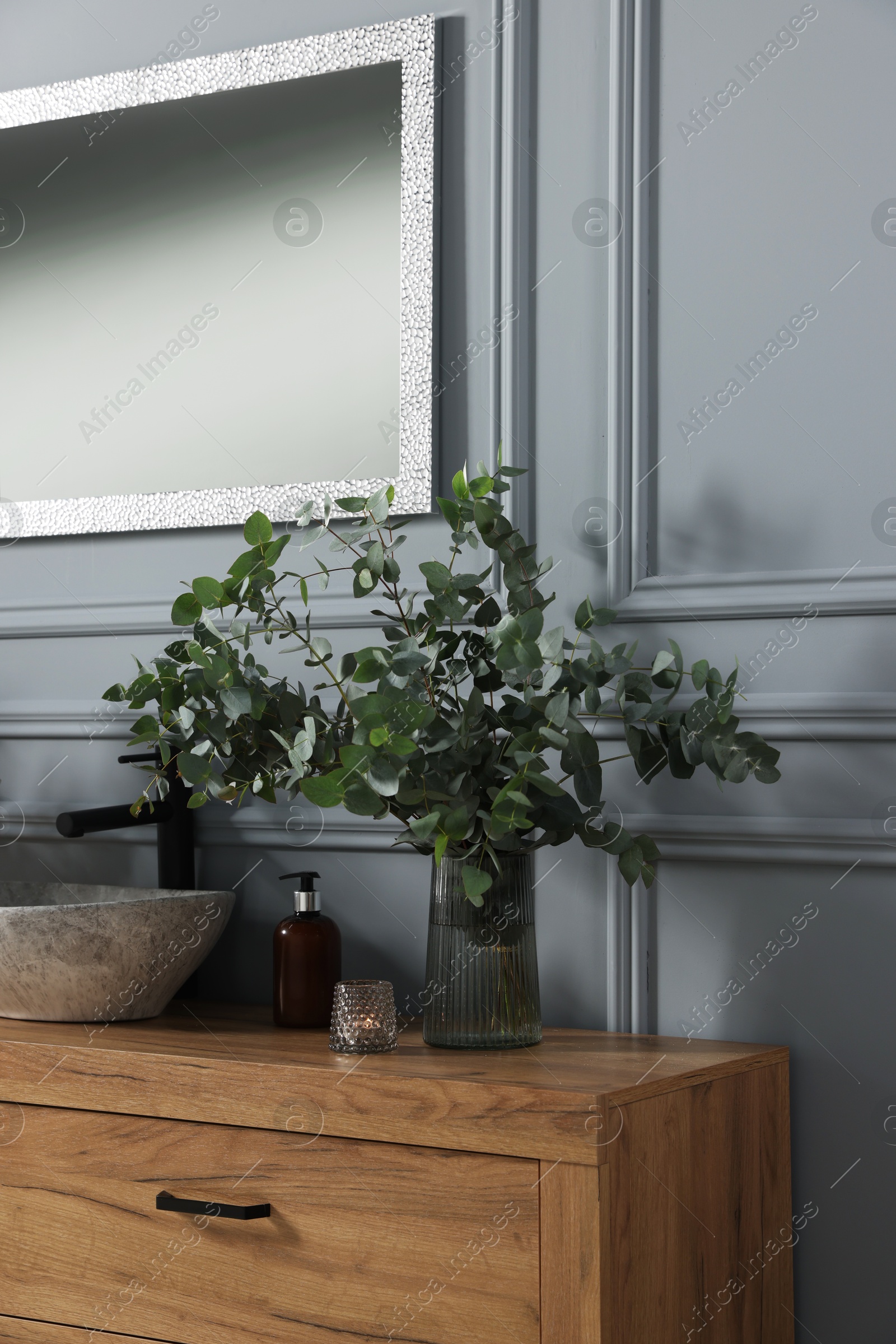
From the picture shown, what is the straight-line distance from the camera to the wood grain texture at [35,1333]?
104cm

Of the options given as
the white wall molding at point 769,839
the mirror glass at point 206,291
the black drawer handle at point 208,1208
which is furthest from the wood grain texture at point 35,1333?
the mirror glass at point 206,291

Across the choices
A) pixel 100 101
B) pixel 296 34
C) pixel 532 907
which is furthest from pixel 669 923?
pixel 100 101

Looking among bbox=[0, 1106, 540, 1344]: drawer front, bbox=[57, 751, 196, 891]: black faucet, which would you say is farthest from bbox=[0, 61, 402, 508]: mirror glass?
bbox=[0, 1106, 540, 1344]: drawer front

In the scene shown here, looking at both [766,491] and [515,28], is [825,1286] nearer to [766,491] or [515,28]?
[766,491]

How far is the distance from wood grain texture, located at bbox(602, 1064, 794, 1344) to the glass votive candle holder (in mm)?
237

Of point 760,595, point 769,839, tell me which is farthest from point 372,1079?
point 760,595

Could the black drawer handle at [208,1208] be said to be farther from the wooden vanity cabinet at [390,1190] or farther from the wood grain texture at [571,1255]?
the wood grain texture at [571,1255]

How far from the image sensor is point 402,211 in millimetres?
1380

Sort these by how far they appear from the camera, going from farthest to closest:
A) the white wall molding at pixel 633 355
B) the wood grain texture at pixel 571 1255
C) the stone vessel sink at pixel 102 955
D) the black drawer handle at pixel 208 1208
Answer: the white wall molding at pixel 633 355 → the stone vessel sink at pixel 102 955 → the black drawer handle at pixel 208 1208 → the wood grain texture at pixel 571 1255

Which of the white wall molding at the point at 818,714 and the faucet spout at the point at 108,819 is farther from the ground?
the white wall molding at the point at 818,714

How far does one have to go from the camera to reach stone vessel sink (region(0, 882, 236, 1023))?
1.12 metres

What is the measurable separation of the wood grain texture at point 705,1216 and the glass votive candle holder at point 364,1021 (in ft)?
0.78

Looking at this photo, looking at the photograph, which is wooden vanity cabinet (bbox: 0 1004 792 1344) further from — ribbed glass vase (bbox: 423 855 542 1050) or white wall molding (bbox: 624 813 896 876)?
white wall molding (bbox: 624 813 896 876)

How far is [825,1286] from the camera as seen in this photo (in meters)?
1.12
